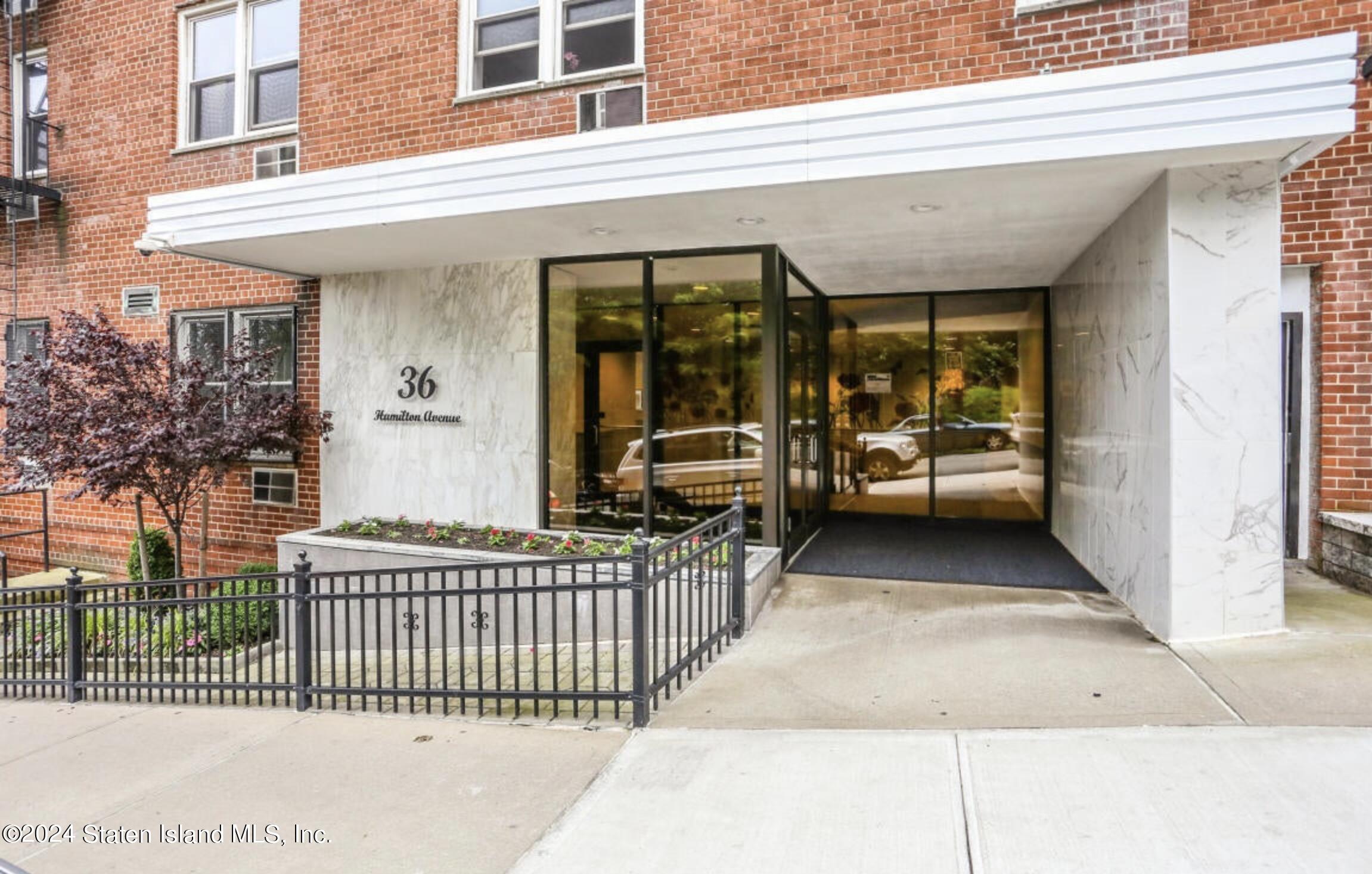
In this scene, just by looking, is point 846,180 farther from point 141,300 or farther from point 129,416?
point 141,300

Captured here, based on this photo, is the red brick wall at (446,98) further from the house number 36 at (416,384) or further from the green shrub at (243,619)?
the house number 36 at (416,384)

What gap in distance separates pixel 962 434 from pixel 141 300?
10.7 metres

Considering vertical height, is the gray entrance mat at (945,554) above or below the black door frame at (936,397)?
below

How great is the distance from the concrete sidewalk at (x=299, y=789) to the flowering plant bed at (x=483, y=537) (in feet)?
8.66

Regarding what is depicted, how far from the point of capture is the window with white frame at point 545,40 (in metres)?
8.03

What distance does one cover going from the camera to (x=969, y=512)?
33.2 feet

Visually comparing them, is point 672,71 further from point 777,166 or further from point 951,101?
point 951,101

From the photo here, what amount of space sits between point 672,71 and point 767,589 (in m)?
4.87

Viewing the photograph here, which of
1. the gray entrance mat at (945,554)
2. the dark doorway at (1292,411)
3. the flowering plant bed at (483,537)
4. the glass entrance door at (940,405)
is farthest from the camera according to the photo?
the glass entrance door at (940,405)

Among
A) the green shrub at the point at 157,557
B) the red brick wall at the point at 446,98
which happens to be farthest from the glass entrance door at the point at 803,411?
the green shrub at the point at 157,557

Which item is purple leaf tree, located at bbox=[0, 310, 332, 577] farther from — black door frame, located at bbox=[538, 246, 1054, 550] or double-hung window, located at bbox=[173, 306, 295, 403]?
black door frame, located at bbox=[538, 246, 1054, 550]

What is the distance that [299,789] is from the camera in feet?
13.0

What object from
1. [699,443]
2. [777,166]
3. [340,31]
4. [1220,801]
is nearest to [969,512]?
[699,443]

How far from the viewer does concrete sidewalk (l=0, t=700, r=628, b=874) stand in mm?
3328
